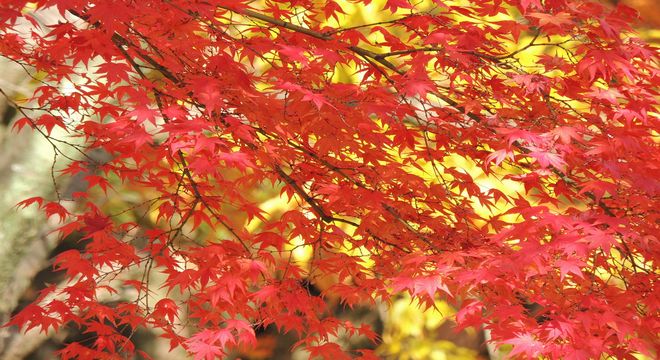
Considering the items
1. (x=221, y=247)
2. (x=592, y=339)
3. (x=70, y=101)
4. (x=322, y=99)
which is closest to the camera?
(x=592, y=339)

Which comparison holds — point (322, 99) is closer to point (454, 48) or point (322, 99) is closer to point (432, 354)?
point (454, 48)

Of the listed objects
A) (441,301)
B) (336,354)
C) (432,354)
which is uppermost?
(336,354)

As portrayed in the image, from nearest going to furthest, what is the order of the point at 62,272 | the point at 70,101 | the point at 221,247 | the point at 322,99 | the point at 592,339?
the point at 592,339 → the point at 322,99 → the point at 221,247 → the point at 70,101 → the point at 62,272

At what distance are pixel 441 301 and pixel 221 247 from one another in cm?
325

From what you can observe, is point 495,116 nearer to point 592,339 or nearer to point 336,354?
point 592,339

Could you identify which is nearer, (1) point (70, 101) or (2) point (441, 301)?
(1) point (70, 101)

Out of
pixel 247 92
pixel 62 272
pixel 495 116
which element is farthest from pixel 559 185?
pixel 62 272

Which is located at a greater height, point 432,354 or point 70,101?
point 70,101

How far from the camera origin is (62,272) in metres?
5.96

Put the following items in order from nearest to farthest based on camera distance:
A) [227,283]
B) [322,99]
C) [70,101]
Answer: [322,99] < [227,283] < [70,101]

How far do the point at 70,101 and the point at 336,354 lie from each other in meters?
2.08

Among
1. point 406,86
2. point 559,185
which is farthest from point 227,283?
point 559,185

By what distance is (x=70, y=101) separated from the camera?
442 centimetres

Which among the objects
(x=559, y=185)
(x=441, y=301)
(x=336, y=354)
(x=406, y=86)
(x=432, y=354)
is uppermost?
(x=406, y=86)
